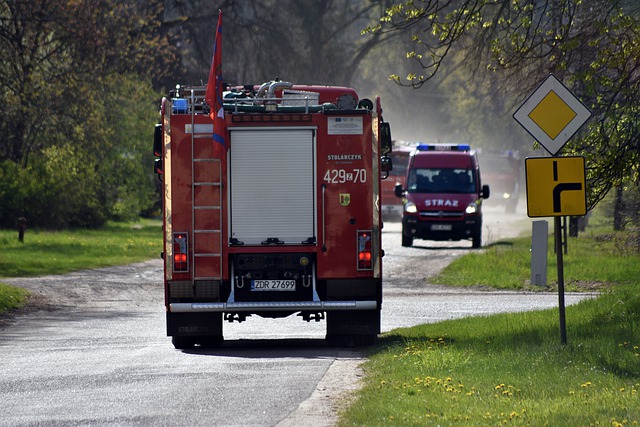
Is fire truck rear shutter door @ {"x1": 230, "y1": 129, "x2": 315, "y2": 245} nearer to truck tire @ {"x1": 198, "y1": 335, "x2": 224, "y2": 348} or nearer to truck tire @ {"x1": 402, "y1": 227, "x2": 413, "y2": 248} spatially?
truck tire @ {"x1": 198, "y1": 335, "x2": 224, "y2": 348}

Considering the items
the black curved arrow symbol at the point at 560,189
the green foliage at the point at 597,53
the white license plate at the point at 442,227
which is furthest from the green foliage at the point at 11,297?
the white license plate at the point at 442,227

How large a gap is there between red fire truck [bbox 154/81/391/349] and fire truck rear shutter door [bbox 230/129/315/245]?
1 cm

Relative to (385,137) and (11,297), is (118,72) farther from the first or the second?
(385,137)

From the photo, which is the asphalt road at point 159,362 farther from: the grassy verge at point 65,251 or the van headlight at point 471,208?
the van headlight at point 471,208

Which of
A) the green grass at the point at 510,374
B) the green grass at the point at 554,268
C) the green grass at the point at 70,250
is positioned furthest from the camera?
the green grass at the point at 70,250

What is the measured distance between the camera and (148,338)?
18.0 metres

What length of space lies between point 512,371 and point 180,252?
4.76 meters

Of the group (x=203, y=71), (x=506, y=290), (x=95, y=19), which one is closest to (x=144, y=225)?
(x=203, y=71)

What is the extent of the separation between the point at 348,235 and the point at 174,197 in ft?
6.48

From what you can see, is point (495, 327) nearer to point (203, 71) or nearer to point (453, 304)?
point (453, 304)

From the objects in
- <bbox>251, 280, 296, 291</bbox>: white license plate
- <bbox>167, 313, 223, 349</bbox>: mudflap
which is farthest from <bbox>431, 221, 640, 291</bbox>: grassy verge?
<bbox>167, 313, 223, 349</bbox>: mudflap

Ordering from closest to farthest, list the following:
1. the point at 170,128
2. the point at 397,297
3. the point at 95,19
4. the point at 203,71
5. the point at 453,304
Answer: the point at 170,128 → the point at 453,304 → the point at 397,297 → the point at 95,19 → the point at 203,71

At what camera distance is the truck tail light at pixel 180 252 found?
52.4 ft

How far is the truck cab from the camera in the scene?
3750cm
